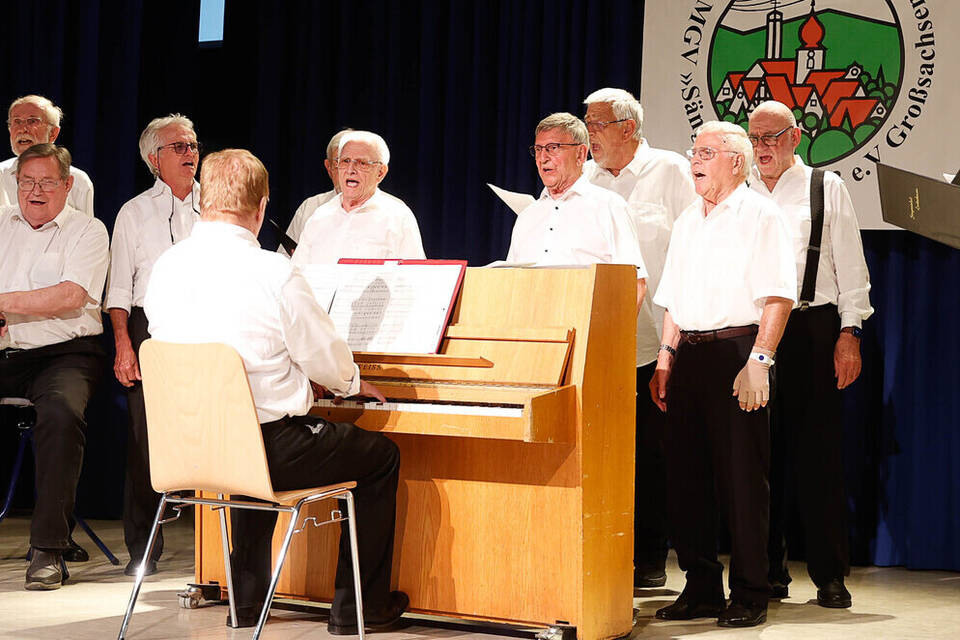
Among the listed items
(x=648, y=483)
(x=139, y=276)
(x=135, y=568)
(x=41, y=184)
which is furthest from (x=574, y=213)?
(x=135, y=568)

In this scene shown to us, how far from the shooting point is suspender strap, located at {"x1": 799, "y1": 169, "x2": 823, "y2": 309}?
4.61 meters

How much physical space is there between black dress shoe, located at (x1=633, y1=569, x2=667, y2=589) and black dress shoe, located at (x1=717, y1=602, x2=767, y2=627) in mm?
736

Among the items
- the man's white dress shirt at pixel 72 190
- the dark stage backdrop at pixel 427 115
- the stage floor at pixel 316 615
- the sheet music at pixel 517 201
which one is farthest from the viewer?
the man's white dress shirt at pixel 72 190

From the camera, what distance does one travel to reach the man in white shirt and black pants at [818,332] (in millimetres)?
4617

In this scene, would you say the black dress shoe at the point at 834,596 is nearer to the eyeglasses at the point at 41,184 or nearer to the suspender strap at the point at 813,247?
the suspender strap at the point at 813,247

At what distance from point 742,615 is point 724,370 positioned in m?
0.81

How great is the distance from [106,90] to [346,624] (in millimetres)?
3787

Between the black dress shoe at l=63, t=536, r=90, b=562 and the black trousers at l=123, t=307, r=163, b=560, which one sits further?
the black dress shoe at l=63, t=536, r=90, b=562

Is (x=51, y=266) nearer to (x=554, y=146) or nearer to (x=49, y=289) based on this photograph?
(x=49, y=289)

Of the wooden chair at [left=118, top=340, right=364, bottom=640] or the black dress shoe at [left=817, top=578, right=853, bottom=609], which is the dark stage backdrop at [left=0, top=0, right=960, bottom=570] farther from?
the wooden chair at [left=118, top=340, right=364, bottom=640]

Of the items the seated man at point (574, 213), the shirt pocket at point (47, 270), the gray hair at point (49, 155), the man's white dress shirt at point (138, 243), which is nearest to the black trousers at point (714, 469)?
the seated man at point (574, 213)

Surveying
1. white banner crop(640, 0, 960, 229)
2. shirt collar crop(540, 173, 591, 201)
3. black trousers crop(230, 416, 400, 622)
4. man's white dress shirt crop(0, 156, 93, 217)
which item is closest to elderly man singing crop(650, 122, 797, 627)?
shirt collar crop(540, 173, 591, 201)

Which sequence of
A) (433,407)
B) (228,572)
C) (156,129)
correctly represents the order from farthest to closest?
(156,129) < (228,572) < (433,407)

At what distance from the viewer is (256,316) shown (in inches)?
136
